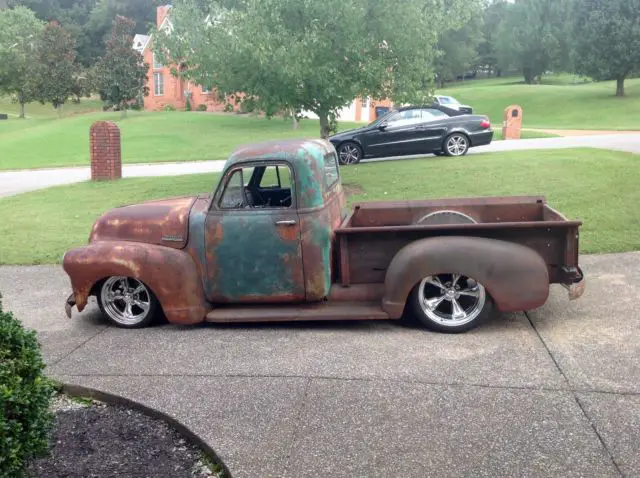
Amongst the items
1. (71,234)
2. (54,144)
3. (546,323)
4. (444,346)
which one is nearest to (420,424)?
(444,346)

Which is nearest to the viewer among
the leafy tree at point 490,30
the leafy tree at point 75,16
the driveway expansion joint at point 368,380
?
the driveway expansion joint at point 368,380

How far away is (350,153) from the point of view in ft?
59.9

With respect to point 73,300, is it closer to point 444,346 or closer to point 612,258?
point 444,346

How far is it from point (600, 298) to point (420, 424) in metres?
3.12

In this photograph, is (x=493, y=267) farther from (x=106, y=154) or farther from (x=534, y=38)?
(x=534, y=38)

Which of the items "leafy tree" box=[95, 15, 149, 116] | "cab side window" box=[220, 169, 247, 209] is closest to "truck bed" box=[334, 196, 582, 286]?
"cab side window" box=[220, 169, 247, 209]

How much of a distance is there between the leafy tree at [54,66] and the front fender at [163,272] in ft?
189

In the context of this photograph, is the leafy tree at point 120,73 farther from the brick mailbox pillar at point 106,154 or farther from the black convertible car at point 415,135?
the black convertible car at point 415,135

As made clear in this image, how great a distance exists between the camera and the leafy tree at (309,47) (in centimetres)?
1171

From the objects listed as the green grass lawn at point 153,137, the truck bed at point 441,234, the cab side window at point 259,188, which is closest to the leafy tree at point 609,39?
the green grass lawn at point 153,137

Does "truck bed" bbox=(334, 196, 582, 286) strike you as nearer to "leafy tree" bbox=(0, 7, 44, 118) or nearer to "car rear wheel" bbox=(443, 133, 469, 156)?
"car rear wheel" bbox=(443, 133, 469, 156)

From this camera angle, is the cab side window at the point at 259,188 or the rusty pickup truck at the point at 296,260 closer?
the rusty pickup truck at the point at 296,260

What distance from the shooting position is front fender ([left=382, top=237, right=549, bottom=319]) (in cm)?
533

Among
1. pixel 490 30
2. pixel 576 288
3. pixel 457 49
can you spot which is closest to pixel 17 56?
pixel 457 49
